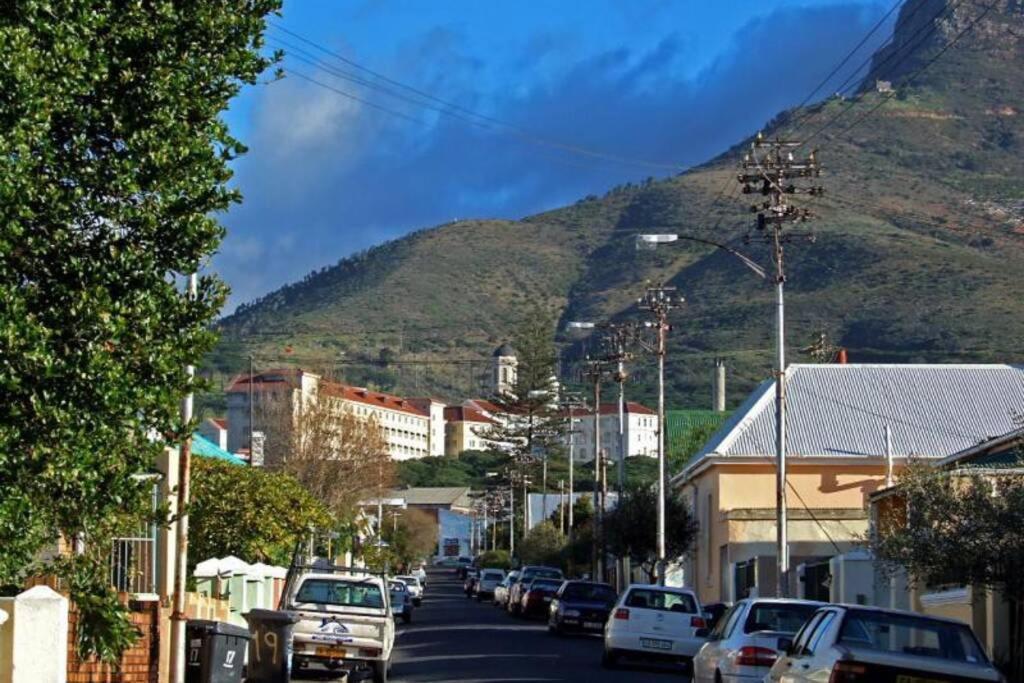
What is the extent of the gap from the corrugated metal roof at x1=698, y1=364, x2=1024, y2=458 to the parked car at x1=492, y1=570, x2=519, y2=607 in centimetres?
1009

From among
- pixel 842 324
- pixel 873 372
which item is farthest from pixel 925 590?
pixel 842 324

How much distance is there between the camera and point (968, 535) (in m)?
23.1

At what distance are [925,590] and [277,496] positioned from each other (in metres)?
13.5

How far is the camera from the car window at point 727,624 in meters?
22.4

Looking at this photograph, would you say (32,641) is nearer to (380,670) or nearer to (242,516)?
(380,670)

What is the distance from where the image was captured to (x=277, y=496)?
37.9 m

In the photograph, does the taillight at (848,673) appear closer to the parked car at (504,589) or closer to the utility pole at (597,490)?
the parked car at (504,589)

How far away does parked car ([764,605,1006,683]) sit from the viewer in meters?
15.2

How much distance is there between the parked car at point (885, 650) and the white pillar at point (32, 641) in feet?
22.7

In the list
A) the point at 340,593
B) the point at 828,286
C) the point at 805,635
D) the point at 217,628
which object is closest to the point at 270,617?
the point at 217,628

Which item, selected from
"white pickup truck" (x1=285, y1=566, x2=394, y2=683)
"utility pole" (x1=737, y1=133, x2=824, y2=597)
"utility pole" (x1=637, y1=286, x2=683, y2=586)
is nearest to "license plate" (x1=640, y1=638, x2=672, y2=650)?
"utility pole" (x1=737, y1=133, x2=824, y2=597)

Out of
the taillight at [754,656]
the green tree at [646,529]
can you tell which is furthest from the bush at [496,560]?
the taillight at [754,656]

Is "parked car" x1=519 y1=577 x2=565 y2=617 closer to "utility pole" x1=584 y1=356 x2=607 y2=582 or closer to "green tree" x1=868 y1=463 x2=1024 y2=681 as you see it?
"utility pole" x1=584 y1=356 x2=607 y2=582

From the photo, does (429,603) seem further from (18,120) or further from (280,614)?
(18,120)
